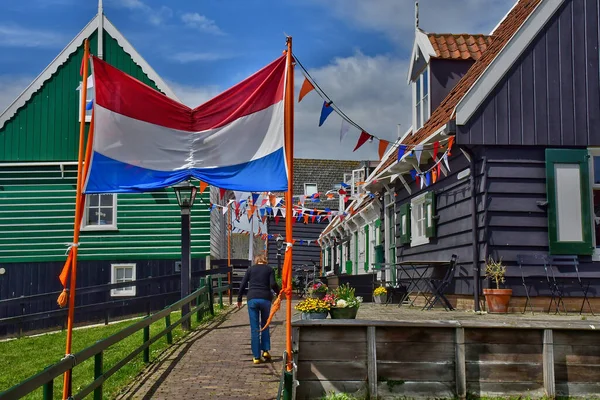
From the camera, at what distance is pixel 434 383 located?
8.16 metres

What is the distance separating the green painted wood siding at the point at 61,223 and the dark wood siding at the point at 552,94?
11442mm

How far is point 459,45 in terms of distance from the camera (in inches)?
667

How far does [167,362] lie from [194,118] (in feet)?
13.2

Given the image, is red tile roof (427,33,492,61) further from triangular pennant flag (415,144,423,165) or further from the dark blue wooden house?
the dark blue wooden house

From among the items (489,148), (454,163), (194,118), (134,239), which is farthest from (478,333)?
(134,239)

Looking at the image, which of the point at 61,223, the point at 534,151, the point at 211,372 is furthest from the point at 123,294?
the point at 534,151

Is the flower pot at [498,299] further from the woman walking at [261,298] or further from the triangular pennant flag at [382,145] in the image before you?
the woman walking at [261,298]

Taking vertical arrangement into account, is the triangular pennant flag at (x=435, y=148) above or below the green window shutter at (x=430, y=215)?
above

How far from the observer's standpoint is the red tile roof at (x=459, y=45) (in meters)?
16.5

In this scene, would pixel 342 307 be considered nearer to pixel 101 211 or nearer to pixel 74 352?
pixel 74 352

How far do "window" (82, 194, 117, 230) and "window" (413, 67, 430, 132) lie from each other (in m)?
9.75

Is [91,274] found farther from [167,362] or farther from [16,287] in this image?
[167,362]

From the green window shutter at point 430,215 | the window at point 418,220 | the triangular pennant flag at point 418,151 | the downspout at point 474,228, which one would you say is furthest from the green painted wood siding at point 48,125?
the downspout at point 474,228

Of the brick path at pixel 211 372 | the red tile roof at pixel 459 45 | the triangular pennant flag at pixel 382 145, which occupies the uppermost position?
the red tile roof at pixel 459 45
